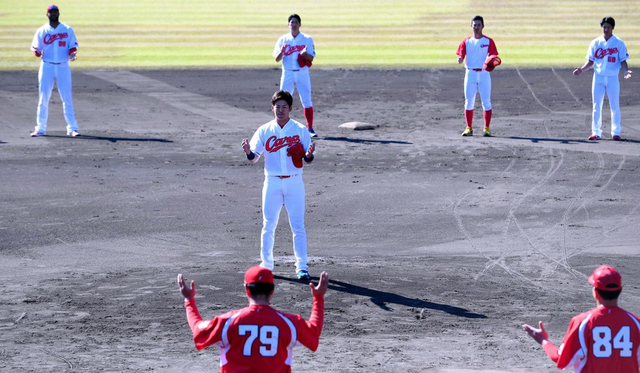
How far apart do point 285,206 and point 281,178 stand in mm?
328

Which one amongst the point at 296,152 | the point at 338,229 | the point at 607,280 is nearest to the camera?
the point at 607,280

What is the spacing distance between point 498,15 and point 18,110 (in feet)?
69.3

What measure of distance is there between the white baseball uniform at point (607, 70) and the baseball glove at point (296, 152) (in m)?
9.62

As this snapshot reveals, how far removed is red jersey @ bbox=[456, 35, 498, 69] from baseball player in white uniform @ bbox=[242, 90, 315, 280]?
28.9 feet

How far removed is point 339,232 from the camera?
12.5 m

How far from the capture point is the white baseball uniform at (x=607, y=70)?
1758 centimetres

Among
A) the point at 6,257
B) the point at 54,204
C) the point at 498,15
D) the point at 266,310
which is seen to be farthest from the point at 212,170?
the point at 498,15

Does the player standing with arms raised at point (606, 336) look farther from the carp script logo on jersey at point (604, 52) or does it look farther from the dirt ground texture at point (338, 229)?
the carp script logo on jersey at point (604, 52)

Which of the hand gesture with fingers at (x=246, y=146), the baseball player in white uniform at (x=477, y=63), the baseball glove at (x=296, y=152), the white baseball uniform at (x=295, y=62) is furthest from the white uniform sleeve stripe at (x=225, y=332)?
the baseball player in white uniform at (x=477, y=63)

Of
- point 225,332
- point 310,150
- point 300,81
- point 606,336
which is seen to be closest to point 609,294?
point 606,336

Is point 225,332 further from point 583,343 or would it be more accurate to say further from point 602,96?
point 602,96

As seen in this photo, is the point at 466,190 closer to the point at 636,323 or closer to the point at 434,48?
the point at 636,323

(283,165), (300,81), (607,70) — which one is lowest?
(283,165)

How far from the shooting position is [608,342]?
5477 millimetres
